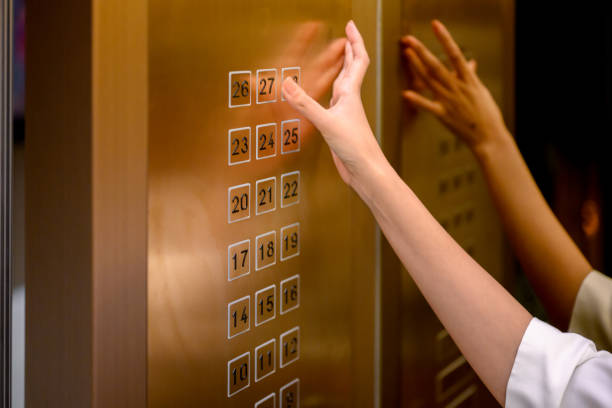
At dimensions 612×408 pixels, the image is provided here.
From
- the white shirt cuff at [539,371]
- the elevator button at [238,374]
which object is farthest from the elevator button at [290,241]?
the white shirt cuff at [539,371]

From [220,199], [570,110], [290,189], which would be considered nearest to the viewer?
[220,199]

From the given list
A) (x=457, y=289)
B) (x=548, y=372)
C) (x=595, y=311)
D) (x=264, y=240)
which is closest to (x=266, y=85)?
(x=264, y=240)

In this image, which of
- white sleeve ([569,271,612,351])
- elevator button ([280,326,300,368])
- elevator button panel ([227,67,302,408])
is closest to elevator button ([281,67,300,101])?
elevator button panel ([227,67,302,408])

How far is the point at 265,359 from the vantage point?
685 millimetres

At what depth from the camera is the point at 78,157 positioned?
0.49 metres

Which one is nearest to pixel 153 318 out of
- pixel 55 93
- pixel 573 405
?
pixel 55 93

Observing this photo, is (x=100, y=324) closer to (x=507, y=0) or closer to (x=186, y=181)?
(x=186, y=181)

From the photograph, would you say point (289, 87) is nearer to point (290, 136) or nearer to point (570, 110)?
point (290, 136)

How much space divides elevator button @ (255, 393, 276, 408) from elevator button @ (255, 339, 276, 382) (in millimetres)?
22

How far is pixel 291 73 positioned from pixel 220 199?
0.51 feet

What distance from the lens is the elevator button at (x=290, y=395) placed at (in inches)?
28.3

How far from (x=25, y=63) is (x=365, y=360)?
0.54 m

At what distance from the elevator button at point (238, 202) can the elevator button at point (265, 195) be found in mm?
15

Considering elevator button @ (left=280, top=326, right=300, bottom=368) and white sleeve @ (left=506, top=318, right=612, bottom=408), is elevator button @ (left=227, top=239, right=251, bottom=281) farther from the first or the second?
white sleeve @ (left=506, top=318, right=612, bottom=408)
